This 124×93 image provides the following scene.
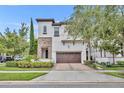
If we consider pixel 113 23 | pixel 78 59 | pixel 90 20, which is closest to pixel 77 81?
pixel 113 23

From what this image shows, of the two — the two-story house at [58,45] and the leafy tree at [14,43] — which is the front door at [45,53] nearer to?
the two-story house at [58,45]

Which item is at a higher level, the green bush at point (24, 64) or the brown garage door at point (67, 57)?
the brown garage door at point (67, 57)

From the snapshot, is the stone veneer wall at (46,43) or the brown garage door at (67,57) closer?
the stone veneer wall at (46,43)

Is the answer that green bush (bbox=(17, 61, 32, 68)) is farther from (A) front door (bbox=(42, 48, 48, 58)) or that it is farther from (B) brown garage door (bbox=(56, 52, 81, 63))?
(B) brown garage door (bbox=(56, 52, 81, 63))

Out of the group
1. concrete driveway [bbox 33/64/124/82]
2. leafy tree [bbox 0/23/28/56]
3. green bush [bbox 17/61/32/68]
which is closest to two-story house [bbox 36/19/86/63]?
leafy tree [bbox 0/23/28/56]

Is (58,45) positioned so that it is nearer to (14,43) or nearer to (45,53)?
(45,53)

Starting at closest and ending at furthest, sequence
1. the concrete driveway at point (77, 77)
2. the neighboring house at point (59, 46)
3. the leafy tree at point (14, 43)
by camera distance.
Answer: the concrete driveway at point (77, 77) < the leafy tree at point (14, 43) < the neighboring house at point (59, 46)

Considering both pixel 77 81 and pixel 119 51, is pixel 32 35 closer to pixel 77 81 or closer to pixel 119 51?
pixel 119 51

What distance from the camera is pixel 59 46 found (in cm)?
2919

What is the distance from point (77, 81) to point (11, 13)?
7372mm

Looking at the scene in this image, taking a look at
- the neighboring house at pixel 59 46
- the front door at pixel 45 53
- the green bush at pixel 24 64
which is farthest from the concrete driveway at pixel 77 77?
the neighboring house at pixel 59 46

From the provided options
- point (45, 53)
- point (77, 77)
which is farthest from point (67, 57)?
point (77, 77)

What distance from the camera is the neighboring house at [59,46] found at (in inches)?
1112

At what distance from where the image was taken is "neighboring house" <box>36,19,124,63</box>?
92.7 ft
